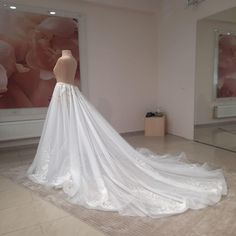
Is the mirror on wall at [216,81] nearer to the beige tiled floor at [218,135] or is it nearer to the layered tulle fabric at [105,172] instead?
the beige tiled floor at [218,135]

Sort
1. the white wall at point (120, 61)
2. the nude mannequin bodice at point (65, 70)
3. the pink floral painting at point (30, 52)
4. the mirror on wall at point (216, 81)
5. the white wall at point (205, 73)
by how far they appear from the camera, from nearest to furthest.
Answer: the nude mannequin bodice at point (65, 70), the pink floral painting at point (30, 52), the mirror on wall at point (216, 81), the white wall at point (205, 73), the white wall at point (120, 61)

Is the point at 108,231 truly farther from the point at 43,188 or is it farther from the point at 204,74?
the point at 204,74

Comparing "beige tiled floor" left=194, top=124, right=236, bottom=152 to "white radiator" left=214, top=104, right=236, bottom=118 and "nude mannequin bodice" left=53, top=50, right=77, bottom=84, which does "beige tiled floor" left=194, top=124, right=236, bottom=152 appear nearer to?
"white radiator" left=214, top=104, right=236, bottom=118

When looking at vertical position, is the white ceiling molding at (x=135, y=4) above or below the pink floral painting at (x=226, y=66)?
above

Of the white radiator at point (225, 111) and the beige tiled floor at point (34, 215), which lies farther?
the white radiator at point (225, 111)

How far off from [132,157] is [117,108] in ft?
9.55

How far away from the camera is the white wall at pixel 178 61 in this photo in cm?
536

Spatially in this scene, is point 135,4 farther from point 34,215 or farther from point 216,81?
point 34,215

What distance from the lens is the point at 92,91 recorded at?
5.57 m

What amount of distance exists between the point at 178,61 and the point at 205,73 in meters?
0.72

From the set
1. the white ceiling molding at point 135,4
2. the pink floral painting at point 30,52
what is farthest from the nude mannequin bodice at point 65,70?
the white ceiling molding at point 135,4

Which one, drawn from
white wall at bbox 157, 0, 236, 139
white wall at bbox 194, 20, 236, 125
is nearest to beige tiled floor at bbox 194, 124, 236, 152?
white wall at bbox 194, 20, 236, 125

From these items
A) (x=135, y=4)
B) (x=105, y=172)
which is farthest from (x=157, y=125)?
(x=105, y=172)

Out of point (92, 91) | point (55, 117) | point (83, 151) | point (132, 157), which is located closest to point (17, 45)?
point (92, 91)
